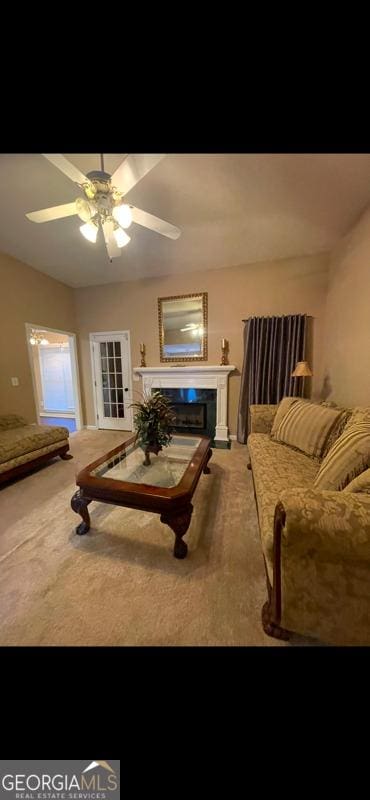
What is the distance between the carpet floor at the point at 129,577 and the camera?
3.46 feet

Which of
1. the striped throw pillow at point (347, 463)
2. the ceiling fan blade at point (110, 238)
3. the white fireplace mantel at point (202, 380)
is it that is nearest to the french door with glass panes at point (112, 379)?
the white fireplace mantel at point (202, 380)

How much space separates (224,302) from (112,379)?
2453 millimetres

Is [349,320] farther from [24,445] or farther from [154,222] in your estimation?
[24,445]

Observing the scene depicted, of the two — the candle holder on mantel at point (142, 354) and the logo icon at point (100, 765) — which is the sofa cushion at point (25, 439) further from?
the logo icon at point (100, 765)

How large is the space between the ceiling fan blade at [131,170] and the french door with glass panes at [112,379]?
2634mm

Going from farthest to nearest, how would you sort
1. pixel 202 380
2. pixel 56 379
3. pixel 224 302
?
1. pixel 56 379
2. pixel 202 380
3. pixel 224 302

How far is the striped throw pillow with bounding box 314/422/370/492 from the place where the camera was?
3.70 feet

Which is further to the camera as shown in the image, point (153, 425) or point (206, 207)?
point (206, 207)

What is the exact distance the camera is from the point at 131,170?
1.57m

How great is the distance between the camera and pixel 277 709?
0.76 m

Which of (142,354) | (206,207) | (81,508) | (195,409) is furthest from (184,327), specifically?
(81,508)

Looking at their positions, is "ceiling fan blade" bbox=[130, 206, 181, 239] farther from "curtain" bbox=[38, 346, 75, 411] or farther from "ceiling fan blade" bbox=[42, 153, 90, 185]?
"curtain" bbox=[38, 346, 75, 411]

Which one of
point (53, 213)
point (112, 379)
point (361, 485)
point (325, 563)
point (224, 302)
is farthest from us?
point (112, 379)
